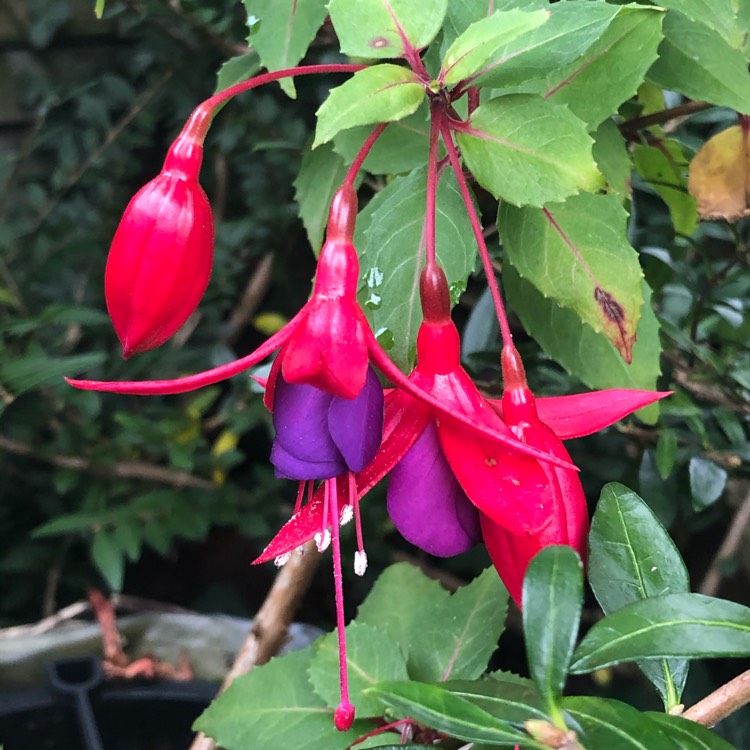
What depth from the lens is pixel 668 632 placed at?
0.36 meters

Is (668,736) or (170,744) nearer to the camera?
(668,736)

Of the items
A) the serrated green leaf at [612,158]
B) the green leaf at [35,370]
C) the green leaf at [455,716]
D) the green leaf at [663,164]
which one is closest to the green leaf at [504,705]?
the green leaf at [455,716]

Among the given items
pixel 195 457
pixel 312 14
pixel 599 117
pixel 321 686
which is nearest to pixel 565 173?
pixel 599 117

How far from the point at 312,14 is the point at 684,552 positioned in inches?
39.6

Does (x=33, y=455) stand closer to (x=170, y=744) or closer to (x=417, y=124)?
(x=170, y=744)

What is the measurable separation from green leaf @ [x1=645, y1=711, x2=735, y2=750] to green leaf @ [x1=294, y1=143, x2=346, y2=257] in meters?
0.40

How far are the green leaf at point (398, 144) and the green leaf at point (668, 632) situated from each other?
1.06 ft

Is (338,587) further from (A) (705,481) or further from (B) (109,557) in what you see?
(B) (109,557)

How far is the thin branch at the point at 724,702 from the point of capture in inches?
14.6

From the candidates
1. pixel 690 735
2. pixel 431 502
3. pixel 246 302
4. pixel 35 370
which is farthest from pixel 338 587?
pixel 246 302

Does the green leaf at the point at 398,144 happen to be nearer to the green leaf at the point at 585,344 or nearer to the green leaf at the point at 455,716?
the green leaf at the point at 585,344

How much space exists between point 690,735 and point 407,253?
0.28m

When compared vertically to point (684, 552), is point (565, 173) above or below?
above

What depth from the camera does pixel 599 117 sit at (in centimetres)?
48
